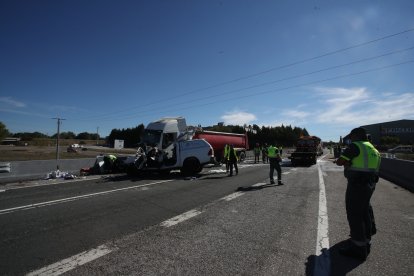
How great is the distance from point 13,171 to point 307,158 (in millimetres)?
20235

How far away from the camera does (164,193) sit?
10.2 meters

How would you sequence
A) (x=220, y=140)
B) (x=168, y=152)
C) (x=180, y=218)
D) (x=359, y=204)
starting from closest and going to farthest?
(x=359, y=204)
(x=180, y=218)
(x=168, y=152)
(x=220, y=140)

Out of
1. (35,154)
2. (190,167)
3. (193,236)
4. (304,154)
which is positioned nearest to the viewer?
(193,236)

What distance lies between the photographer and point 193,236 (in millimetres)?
5352

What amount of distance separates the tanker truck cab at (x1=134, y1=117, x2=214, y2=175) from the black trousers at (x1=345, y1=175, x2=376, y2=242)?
12005 millimetres

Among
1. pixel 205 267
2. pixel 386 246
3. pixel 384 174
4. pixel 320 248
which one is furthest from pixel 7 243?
pixel 384 174

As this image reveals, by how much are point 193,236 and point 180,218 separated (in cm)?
134

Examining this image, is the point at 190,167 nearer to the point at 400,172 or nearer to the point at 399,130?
the point at 400,172

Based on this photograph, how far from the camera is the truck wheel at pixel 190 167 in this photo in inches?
646

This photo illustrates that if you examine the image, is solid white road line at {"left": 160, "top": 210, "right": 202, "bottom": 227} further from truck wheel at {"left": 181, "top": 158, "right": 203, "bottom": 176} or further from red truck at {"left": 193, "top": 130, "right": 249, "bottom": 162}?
red truck at {"left": 193, "top": 130, "right": 249, "bottom": 162}

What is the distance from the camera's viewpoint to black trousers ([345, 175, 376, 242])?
465 centimetres

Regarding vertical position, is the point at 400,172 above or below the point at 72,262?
above

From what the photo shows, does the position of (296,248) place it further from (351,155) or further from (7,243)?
(7,243)

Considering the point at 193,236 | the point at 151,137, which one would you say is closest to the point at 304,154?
the point at 151,137
